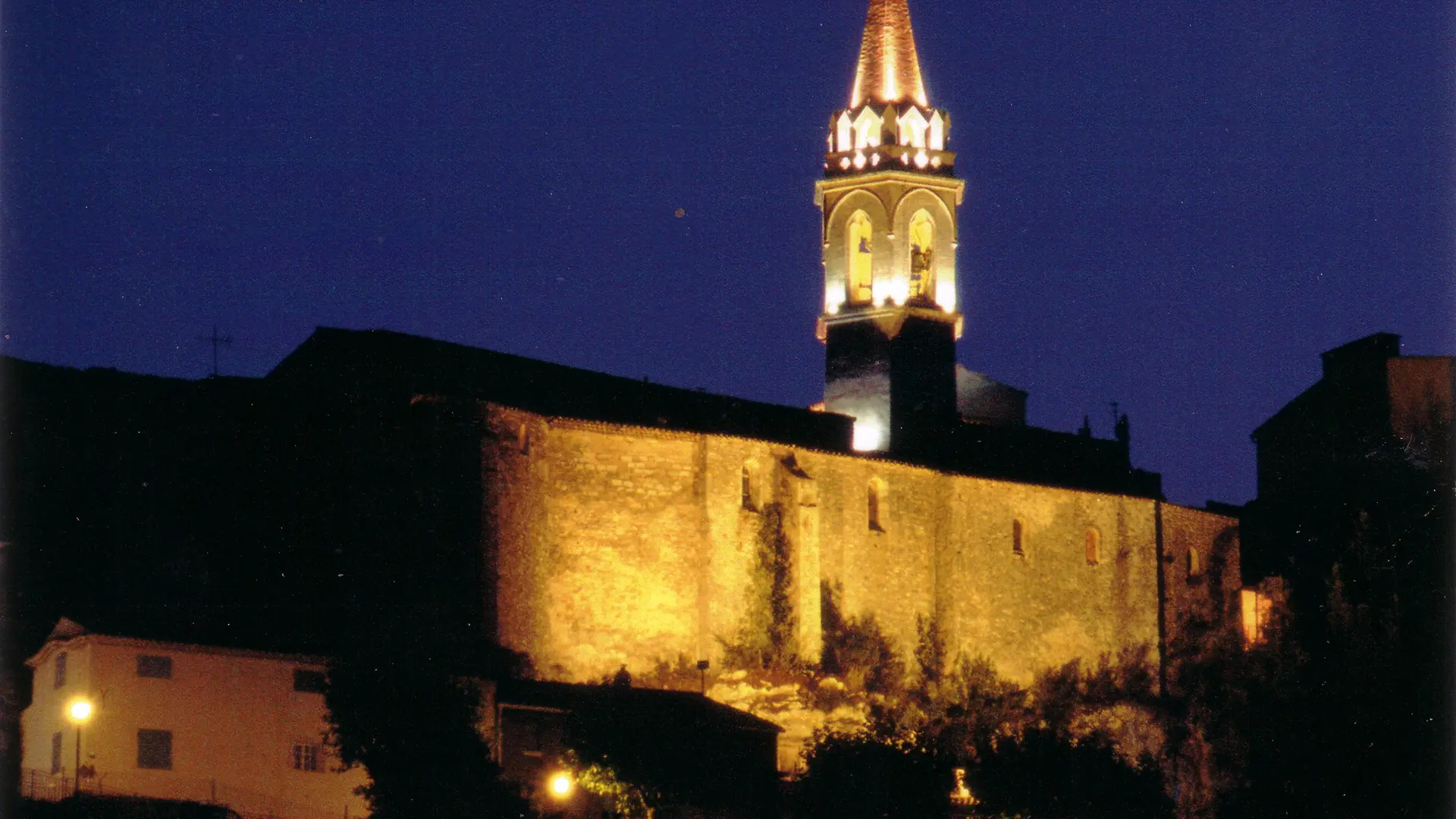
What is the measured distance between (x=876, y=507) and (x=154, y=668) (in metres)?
19.7

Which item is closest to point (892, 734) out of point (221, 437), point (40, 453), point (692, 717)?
point (692, 717)

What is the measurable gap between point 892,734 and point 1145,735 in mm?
14748

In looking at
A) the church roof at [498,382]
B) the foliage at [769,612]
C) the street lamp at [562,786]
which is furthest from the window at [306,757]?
the foliage at [769,612]

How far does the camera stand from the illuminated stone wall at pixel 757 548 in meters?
51.8

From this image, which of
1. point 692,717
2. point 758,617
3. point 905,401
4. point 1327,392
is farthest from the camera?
point 1327,392

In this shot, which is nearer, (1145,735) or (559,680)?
(559,680)

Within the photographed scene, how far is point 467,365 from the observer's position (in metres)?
Result: 54.3

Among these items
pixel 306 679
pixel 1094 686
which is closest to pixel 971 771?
pixel 306 679

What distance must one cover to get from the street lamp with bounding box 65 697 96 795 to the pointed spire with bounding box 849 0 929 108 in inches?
1239

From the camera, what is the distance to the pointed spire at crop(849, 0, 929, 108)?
69.5 m

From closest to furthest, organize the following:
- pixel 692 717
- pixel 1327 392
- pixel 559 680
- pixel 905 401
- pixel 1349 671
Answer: pixel 692 717
pixel 559 680
pixel 1349 671
pixel 905 401
pixel 1327 392

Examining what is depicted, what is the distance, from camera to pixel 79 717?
4472 centimetres

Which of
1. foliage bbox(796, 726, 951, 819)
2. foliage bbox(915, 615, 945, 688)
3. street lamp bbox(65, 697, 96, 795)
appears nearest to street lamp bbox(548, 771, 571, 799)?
foliage bbox(796, 726, 951, 819)

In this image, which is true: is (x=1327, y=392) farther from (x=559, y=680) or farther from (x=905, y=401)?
(x=559, y=680)
